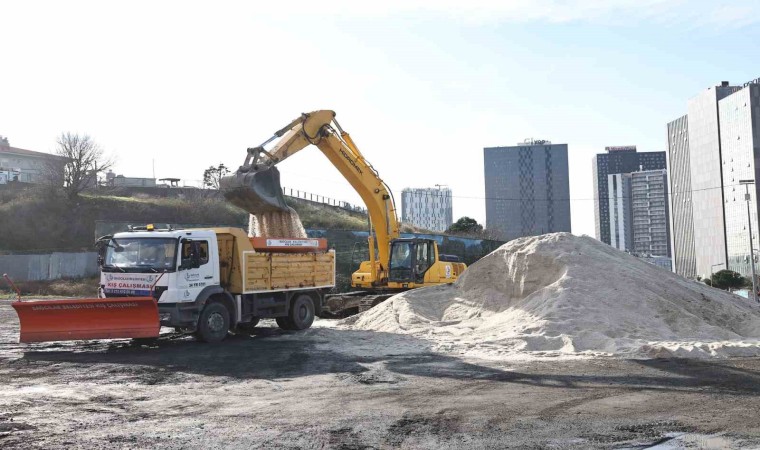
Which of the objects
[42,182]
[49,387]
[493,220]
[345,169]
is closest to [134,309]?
[49,387]

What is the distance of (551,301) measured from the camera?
17547mm

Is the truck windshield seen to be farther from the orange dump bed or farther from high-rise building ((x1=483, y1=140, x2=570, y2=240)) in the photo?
high-rise building ((x1=483, y1=140, x2=570, y2=240))

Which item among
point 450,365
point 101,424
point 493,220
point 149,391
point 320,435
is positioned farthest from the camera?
point 493,220

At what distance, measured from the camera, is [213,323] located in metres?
17.0

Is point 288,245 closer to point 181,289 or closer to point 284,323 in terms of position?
point 284,323

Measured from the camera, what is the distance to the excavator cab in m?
24.8

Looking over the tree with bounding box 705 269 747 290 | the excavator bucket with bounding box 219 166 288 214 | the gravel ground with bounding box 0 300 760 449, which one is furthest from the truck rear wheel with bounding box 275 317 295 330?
the tree with bounding box 705 269 747 290

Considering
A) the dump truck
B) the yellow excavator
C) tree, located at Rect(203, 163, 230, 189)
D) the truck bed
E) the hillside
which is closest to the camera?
the dump truck

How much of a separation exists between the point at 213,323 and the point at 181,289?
1328 mm

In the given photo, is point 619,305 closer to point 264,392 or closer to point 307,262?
point 307,262

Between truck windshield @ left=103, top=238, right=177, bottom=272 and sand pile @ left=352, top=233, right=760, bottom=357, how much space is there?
19.9ft

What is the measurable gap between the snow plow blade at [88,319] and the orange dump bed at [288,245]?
3.80m

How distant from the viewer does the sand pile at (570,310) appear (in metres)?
15.3

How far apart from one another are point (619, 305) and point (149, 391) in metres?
11.2
